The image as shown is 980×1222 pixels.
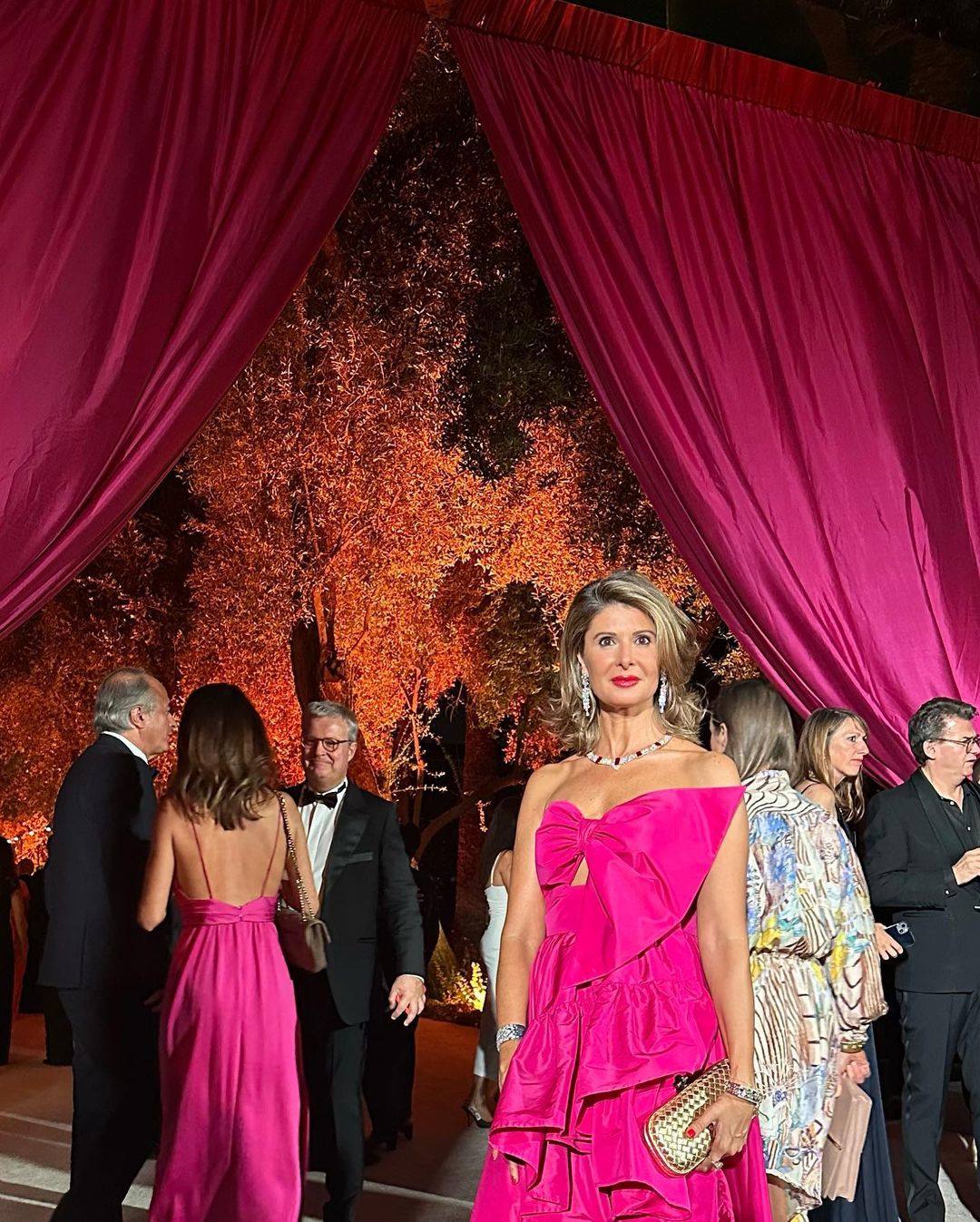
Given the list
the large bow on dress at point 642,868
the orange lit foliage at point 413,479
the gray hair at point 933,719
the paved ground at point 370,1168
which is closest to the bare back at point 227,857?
the paved ground at point 370,1168

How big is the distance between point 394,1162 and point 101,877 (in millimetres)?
2248

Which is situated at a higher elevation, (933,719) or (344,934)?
(933,719)

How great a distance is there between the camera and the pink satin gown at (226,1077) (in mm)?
4043

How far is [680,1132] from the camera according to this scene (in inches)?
93.4

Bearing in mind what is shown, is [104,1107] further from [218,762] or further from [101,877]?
[218,762]

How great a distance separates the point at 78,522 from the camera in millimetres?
4102

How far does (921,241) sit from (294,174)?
2482 mm

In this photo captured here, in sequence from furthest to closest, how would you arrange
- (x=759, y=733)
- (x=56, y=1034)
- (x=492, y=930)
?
(x=56, y=1034) → (x=492, y=930) → (x=759, y=733)

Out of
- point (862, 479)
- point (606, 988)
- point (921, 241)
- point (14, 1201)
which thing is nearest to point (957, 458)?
point (862, 479)

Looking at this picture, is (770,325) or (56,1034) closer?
(770,325)

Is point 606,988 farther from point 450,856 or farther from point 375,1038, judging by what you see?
point 450,856

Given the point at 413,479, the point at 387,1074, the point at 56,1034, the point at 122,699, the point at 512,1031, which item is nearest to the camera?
the point at 512,1031

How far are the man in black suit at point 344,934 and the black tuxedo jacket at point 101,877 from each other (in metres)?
0.55

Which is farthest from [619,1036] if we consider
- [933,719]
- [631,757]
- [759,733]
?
[933,719]
